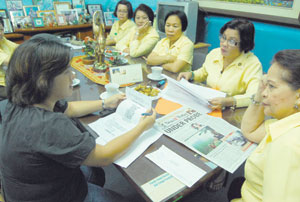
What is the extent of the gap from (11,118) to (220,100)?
1.02m

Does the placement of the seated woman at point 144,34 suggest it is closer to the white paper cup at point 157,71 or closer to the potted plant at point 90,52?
the potted plant at point 90,52

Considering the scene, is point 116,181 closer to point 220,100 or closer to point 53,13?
point 220,100

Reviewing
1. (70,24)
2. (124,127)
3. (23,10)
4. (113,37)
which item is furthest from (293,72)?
(23,10)

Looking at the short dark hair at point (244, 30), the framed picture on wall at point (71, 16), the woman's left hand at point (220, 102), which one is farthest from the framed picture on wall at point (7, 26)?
the woman's left hand at point (220, 102)

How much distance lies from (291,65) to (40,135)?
0.94 metres

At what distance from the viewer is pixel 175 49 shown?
82.2 inches

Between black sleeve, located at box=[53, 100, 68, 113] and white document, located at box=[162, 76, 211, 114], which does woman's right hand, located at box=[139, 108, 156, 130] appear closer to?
white document, located at box=[162, 76, 211, 114]

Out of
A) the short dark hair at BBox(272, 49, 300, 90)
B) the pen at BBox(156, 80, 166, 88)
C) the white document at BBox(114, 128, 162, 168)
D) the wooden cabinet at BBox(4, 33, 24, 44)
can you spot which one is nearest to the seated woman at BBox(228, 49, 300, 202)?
the short dark hair at BBox(272, 49, 300, 90)

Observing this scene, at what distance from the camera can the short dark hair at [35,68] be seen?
708 mm

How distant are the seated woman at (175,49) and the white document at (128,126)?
2.75ft

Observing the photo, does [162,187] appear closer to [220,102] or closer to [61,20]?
[220,102]

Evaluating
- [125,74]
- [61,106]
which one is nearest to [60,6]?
[125,74]

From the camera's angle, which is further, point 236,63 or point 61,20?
point 61,20

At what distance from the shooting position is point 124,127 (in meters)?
1.01
